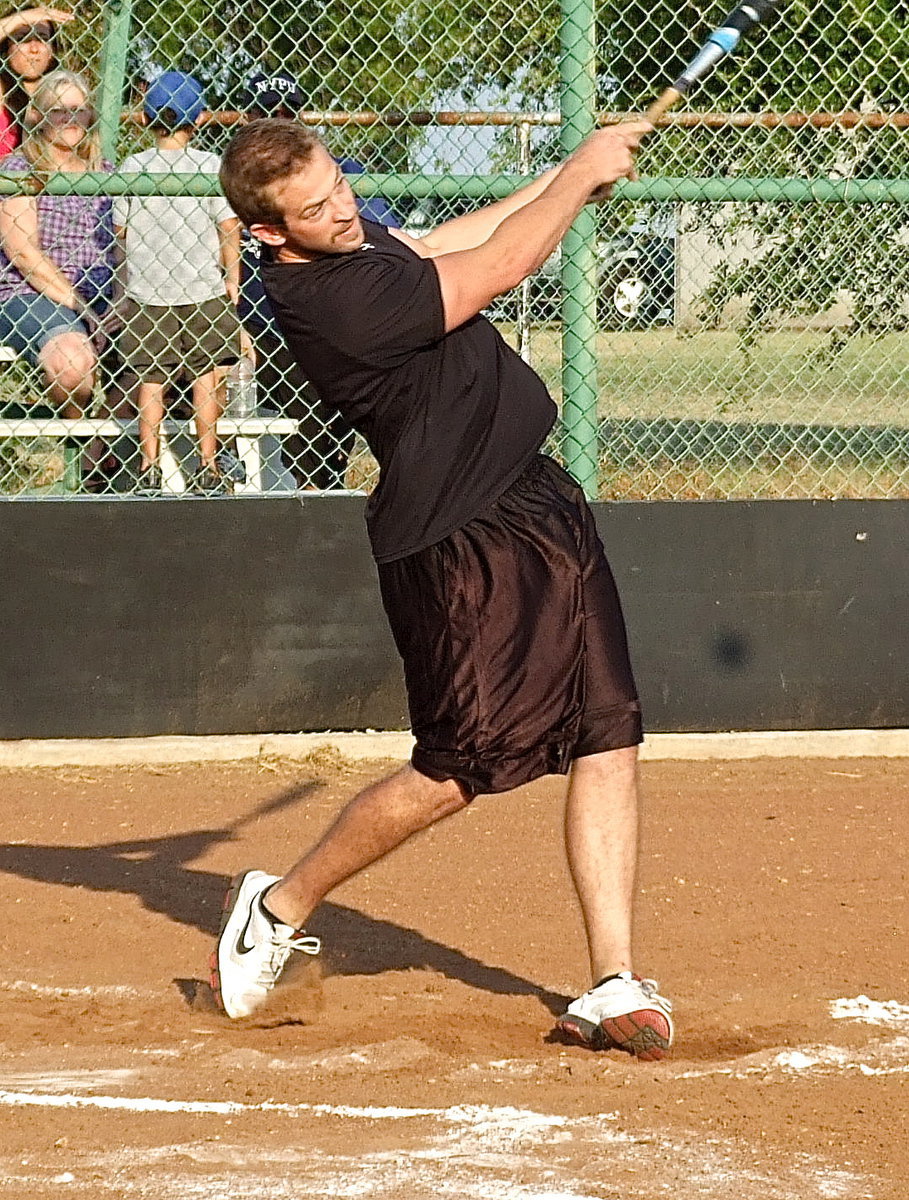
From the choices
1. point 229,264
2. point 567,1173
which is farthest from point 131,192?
point 567,1173

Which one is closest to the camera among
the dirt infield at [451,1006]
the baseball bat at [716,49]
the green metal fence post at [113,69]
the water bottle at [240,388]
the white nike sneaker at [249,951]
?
the dirt infield at [451,1006]

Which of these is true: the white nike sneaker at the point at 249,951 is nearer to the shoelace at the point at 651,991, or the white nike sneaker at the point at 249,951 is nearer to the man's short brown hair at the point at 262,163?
the shoelace at the point at 651,991

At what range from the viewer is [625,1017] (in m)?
3.70

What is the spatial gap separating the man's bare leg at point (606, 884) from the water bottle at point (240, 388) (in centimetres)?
354

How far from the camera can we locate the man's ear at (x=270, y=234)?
3.73 meters

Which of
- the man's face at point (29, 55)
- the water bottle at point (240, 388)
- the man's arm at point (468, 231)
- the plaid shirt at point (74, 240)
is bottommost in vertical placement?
the water bottle at point (240, 388)

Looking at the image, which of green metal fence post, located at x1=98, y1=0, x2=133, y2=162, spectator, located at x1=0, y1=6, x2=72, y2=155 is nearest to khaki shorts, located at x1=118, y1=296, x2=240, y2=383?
green metal fence post, located at x1=98, y1=0, x2=133, y2=162

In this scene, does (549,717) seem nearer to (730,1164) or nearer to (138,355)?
(730,1164)

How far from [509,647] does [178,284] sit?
3577mm

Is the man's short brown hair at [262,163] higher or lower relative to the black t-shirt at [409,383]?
higher

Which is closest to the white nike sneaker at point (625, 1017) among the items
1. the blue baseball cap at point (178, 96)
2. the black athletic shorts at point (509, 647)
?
the black athletic shorts at point (509, 647)

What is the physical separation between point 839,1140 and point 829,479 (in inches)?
178

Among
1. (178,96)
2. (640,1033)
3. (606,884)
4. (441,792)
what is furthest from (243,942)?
(178,96)

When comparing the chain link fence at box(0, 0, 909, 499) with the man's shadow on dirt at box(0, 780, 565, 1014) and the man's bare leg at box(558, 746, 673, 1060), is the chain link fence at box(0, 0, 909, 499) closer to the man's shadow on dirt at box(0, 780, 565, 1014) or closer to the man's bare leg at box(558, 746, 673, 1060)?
the man's shadow on dirt at box(0, 780, 565, 1014)
